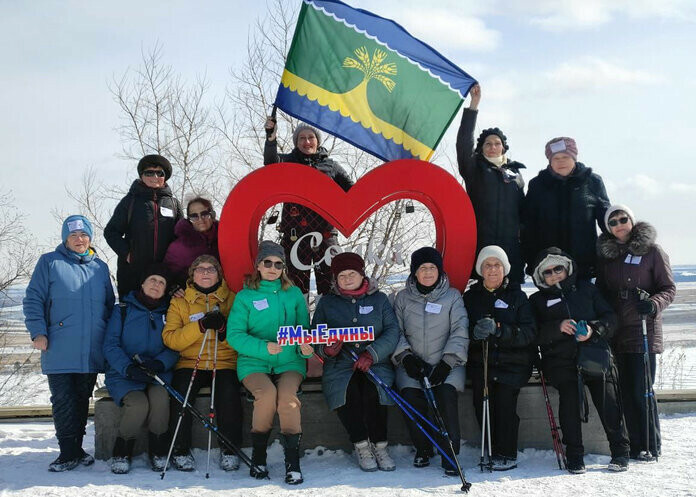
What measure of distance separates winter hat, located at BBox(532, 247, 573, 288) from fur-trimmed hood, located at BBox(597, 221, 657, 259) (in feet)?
1.44

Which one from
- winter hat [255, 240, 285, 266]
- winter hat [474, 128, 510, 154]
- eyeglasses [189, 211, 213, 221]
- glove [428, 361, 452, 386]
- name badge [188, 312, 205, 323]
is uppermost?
winter hat [474, 128, 510, 154]

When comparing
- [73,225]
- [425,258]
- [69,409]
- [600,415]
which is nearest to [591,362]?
[600,415]

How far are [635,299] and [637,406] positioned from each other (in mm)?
849

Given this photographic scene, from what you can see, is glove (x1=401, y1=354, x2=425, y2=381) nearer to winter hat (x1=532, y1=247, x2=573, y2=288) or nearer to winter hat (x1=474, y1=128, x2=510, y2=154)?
winter hat (x1=532, y1=247, x2=573, y2=288)

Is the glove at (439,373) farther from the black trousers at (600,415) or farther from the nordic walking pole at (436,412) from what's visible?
the black trousers at (600,415)

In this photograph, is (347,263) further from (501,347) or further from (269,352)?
(501,347)

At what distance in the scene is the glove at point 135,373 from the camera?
15.4ft

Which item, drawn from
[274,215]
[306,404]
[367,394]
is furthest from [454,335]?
[274,215]

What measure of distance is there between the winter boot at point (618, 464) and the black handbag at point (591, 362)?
1.12 ft

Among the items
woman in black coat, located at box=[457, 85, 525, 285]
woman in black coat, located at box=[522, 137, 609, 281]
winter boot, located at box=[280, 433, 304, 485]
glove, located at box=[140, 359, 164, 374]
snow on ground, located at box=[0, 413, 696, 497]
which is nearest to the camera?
snow on ground, located at box=[0, 413, 696, 497]

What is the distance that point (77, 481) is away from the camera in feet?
14.4

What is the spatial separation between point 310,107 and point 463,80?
156 cm

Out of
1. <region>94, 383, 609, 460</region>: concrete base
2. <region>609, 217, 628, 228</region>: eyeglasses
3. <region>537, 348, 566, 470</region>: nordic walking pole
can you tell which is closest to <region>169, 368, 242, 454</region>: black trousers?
<region>94, 383, 609, 460</region>: concrete base

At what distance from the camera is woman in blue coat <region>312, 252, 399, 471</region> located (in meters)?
4.72
